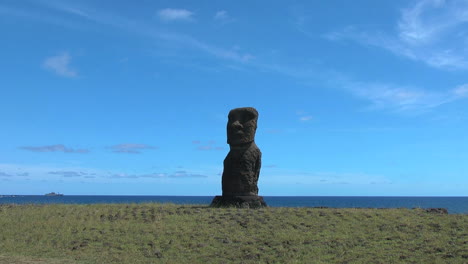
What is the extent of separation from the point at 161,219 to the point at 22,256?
547 centimetres

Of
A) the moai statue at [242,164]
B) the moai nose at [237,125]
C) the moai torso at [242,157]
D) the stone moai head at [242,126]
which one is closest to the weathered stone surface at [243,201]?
the moai statue at [242,164]

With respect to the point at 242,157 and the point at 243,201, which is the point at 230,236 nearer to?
the point at 243,201

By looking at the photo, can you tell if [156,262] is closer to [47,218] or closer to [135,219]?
[135,219]

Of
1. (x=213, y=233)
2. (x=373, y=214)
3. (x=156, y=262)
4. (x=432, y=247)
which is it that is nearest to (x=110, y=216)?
(x=213, y=233)

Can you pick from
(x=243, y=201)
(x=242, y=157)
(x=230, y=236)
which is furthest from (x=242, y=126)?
(x=230, y=236)

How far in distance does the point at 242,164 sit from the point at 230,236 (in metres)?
6.29

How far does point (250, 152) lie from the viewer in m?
21.2

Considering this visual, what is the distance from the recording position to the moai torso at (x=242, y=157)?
2084cm

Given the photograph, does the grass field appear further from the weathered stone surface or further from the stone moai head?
the stone moai head

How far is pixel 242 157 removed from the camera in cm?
2095

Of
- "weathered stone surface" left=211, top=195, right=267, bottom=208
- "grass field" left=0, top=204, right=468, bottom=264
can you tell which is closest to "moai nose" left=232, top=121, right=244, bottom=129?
"weathered stone surface" left=211, top=195, right=267, bottom=208

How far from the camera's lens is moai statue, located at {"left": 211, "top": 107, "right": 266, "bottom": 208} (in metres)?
20.8

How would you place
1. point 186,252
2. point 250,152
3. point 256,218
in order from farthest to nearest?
1. point 250,152
2. point 256,218
3. point 186,252

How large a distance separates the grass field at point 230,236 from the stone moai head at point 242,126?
140 inches
